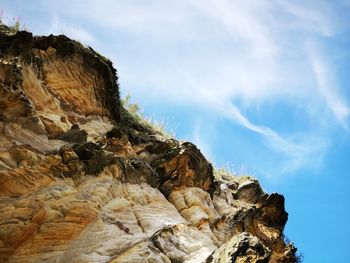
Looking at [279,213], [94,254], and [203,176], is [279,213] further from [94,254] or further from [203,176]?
[94,254]

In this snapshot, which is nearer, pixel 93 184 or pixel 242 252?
pixel 242 252

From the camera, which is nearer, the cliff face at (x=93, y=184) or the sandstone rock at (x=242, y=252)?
the sandstone rock at (x=242, y=252)

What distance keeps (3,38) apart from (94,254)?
6848mm

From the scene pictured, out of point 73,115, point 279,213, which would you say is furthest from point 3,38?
point 279,213

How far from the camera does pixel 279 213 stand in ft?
50.9

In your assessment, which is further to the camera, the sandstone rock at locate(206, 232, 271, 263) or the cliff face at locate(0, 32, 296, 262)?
the cliff face at locate(0, 32, 296, 262)

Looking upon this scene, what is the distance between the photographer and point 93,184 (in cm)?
876

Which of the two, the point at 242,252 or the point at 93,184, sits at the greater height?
the point at 93,184

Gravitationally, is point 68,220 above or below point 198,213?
below

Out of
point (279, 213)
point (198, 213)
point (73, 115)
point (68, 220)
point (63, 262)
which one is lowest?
point (63, 262)

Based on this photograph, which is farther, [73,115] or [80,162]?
[73,115]

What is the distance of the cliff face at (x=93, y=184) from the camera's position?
721 centimetres

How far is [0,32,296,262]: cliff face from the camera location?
284 inches

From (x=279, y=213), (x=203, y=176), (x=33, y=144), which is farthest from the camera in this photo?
(x=279, y=213)
